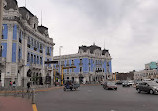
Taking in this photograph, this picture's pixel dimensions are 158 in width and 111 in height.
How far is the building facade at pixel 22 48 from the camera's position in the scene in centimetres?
3033

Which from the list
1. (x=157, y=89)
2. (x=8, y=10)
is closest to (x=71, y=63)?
(x=8, y=10)

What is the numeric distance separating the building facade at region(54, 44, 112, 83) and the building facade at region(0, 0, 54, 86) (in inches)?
1034

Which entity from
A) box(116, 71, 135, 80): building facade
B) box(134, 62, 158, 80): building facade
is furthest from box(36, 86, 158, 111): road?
box(116, 71, 135, 80): building facade

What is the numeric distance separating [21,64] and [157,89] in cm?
2434

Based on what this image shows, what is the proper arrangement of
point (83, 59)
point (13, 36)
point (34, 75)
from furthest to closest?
point (83, 59)
point (34, 75)
point (13, 36)

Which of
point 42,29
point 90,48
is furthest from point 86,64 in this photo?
point 42,29

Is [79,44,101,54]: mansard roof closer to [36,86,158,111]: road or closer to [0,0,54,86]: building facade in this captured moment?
[0,0,54,86]: building facade

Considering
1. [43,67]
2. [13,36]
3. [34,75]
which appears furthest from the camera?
[43,67]

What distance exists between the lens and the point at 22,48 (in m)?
34.9

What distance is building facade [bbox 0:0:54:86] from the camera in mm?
30328

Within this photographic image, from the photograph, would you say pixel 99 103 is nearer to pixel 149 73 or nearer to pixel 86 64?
pixel 86 64

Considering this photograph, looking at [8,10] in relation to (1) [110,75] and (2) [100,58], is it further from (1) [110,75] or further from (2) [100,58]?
(1) [110,75]

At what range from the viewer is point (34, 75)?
132ft

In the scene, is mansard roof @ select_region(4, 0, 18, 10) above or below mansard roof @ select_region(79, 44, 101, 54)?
above
